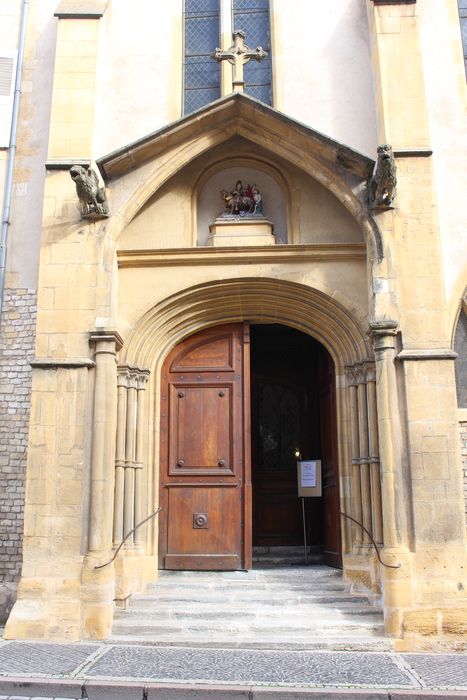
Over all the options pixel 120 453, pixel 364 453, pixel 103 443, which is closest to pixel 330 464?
pixel 364 453

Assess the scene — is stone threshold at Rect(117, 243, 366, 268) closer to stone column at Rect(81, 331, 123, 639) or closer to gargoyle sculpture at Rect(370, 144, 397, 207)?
gargoyle sculpture at Rect(370, 144, 397, 207)

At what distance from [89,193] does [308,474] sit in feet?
14.7

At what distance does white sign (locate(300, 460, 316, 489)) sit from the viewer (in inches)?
369

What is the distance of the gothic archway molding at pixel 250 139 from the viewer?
841cm

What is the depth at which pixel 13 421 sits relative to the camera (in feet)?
28.7

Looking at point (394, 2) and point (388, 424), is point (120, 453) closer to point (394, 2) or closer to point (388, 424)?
point (388, 424)

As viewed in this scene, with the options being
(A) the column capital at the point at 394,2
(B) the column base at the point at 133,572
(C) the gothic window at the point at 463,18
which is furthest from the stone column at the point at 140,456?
Result: (C) the gothic window at the point at 463,18

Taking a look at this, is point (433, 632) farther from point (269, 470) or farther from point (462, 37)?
point (462, 37)

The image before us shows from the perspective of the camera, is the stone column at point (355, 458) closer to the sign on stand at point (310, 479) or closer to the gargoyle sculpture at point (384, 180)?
the sign on stand at point (310, 479)

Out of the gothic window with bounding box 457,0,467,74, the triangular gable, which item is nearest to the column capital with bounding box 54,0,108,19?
the triangular gable

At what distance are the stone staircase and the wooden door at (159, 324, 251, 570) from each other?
0.52 meters

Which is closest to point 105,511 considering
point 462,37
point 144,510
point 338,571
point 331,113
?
point 144,510

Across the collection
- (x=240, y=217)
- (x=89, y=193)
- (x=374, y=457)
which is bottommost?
(x=374, y=457)

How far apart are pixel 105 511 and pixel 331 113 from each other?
5640 mm
